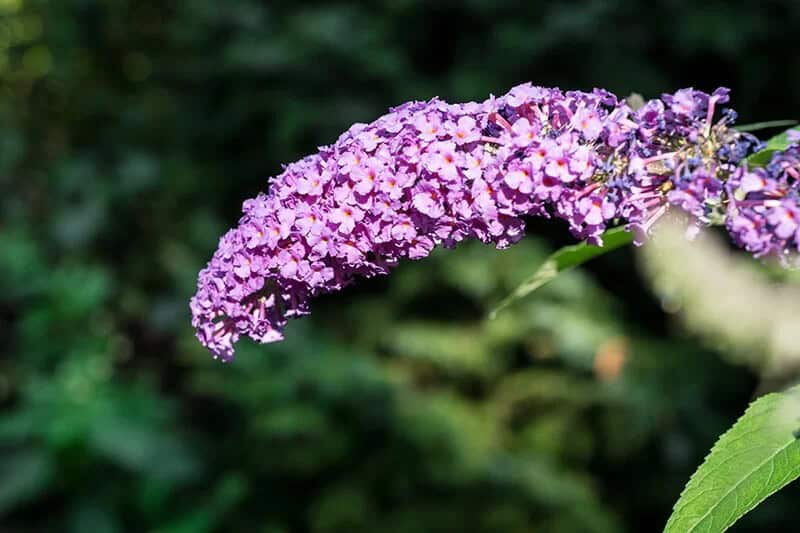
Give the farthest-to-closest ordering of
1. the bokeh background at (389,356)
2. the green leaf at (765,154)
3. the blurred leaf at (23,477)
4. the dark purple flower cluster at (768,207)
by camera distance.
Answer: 1. the blurred leaf at (23,477)
2. the bokeh background at (389,356)
3. the green leaf at (765,154)
4. the dark purple flower cluster at (768,207)

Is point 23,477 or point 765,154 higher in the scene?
point 23,477

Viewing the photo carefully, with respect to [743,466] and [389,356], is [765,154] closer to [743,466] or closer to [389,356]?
[743,466]

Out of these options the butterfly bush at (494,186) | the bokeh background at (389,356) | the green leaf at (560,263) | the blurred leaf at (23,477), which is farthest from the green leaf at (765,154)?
the blurred leaf at (23,477)

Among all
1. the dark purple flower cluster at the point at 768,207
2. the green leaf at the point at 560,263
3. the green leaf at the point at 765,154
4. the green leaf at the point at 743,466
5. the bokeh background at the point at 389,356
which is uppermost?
the bokeh background at the point at 389,356

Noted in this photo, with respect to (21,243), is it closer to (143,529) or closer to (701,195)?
(143,529)

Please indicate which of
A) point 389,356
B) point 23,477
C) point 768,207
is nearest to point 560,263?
point 768,207

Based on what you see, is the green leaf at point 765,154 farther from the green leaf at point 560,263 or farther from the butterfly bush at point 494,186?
the green leaf at point 560,263
